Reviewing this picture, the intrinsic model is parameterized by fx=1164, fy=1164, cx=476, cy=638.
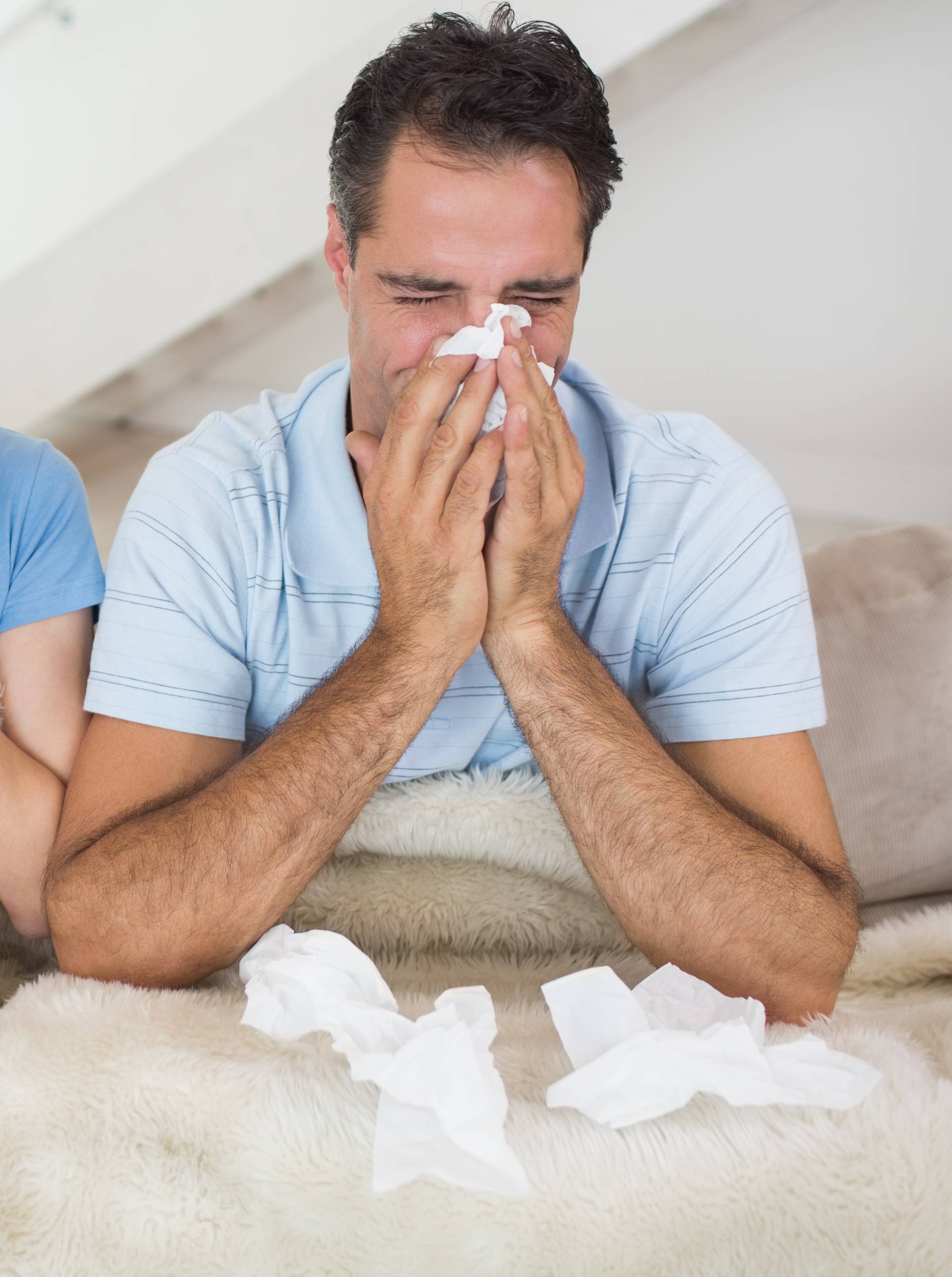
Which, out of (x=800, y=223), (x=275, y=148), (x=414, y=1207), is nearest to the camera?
(x=414, y=1207)

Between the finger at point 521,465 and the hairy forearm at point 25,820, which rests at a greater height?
the finger at point 521,465

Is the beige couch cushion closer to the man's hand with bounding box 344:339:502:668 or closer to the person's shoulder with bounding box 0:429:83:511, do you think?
the man's hand with bounding box 344:339:502:668

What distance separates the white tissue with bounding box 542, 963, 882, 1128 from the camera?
2.65 ft

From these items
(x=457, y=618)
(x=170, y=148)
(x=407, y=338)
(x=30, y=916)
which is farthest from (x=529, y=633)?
(x=170, y=148)

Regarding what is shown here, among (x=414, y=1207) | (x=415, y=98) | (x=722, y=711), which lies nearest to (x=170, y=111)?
(x=415, y=98)

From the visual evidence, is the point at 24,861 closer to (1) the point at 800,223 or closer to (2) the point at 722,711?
(2) the point at 722,711

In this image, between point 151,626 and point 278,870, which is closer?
point 278,870

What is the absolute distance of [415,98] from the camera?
1.16m

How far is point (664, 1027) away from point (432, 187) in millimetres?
795

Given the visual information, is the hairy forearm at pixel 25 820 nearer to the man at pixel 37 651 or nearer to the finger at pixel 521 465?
the man at pixel 37 651

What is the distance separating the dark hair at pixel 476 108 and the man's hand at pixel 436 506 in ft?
0.76

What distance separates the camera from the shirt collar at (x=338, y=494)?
3.95ft

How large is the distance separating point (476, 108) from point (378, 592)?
0.48 m

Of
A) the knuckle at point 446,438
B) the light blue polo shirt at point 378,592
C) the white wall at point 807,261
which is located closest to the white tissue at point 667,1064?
the light blue polo shirt at point 378,592
